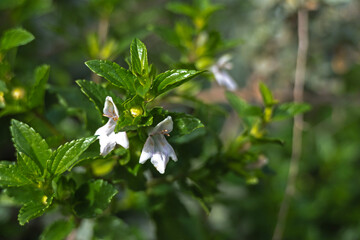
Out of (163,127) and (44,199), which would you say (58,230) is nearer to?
(44,199)

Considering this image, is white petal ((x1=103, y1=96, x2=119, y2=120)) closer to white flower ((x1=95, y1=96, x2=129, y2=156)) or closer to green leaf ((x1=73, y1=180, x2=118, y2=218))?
white flower ((x1=95, y1=96, x2=129, y2=156))

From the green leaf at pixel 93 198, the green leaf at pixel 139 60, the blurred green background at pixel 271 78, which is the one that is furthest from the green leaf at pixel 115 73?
the blurred green background at pixel 271 78

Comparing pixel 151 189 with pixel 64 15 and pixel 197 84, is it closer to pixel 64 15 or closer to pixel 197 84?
pixel 197 84

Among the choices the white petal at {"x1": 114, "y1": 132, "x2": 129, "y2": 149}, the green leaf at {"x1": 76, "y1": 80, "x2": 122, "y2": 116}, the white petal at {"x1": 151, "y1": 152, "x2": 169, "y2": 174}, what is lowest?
the white petal at {"x1": 151, "y1": 152, "x2": 169, "y2": 174}

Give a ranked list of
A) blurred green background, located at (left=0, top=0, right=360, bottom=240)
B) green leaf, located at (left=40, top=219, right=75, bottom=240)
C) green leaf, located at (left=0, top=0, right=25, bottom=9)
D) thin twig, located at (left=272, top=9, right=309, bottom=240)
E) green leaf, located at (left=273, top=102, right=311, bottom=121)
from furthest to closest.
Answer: blurred green background, located at (left=0, top=0, right=360, bottom=240), thin twig, located at (left=272, top=9, right=309, bottom=240), green leaf, located at (left=0, top=0, right=25, bottom=9), green leaf, located at (left=273, top=102, right=311, bottom=121), green leaf, located at (left=40, top=219, right=75, bottom=240)

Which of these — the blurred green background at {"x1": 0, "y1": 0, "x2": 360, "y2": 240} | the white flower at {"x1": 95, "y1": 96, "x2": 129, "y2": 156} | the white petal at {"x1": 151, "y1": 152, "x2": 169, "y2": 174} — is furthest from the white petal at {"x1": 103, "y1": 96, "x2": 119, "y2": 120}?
the blurred green background at {"x1": 0, "y1": 0, "x2": 360, "y2": 240}

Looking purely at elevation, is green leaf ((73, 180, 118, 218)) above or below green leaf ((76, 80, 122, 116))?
below

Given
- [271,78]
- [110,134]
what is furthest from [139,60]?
[271,78]
